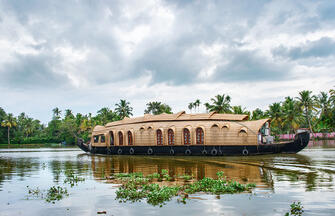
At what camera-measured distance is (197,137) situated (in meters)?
26.6

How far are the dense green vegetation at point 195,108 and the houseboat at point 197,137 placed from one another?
1711 centimetres

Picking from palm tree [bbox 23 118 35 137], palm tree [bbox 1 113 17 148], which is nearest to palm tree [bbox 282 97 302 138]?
palm tree [bbox 1 113 17 148]

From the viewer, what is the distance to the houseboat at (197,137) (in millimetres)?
25062

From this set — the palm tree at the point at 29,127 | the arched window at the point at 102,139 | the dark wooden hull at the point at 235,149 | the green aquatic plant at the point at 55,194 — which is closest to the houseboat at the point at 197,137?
the dark wooden hull at the point at 235,149

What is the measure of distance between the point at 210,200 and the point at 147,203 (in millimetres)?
1641

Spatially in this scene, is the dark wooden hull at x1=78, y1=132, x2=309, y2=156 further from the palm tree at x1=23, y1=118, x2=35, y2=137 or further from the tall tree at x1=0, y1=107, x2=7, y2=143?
the palm tree at x1=23, y1=118, x2=35, y2=137

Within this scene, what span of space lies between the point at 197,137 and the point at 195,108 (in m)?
70.3

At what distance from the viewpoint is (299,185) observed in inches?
389

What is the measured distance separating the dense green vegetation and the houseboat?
1711 cm

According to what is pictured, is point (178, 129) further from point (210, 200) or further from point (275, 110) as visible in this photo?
point (275, 110)

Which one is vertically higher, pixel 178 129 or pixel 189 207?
pixel 178 129

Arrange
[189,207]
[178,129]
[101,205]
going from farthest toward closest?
[178,129], [101,205], [189,207]

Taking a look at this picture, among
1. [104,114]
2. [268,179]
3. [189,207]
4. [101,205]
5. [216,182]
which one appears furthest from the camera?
[104,114]

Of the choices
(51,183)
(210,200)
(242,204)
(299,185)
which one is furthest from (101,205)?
(299,185)
